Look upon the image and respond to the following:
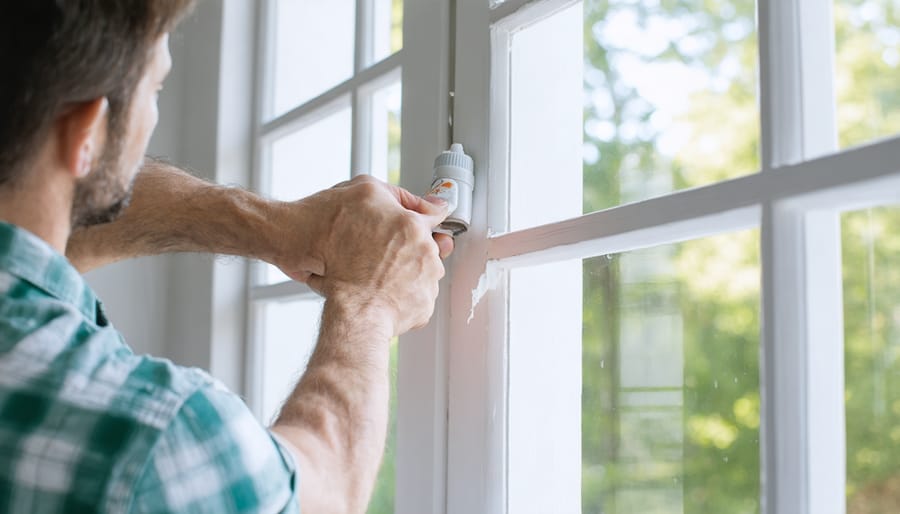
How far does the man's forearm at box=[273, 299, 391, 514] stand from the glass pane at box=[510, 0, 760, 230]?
23 cm

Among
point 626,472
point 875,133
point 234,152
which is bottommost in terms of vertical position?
point 626,472

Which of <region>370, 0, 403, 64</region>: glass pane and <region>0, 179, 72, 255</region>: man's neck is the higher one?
<region>370, 0, 403, 64</region>: glass pane

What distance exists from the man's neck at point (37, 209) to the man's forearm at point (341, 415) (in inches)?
8.8

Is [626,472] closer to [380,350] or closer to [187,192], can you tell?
[380,350]

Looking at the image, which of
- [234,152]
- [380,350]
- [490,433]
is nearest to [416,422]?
[490,433]

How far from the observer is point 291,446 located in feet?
2.29

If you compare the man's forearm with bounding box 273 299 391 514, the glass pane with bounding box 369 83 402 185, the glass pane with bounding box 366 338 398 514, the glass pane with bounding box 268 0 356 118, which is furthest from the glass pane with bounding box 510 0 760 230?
the glass pane with bounding box 268 0 356 118

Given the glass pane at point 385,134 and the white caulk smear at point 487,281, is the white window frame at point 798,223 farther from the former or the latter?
the glass pane at point 385,134

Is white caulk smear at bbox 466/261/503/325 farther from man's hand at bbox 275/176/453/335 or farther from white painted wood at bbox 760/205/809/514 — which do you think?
white painted wood at bbox 760/205/809/514

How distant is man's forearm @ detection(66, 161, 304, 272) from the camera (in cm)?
99

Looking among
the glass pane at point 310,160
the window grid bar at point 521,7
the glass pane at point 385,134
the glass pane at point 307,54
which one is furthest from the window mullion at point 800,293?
the glass pane at point 307,54

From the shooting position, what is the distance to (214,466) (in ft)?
1.97

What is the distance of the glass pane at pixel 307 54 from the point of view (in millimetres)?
1593

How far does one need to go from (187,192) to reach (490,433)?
414 mm
